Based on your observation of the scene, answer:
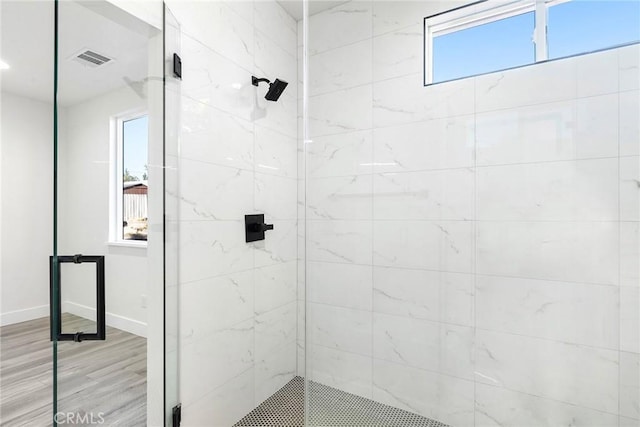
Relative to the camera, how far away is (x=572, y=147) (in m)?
1.13

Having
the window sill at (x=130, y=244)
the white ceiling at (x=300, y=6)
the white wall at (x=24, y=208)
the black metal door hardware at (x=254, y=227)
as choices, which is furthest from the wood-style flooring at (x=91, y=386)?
the white ceiling at (x=300, y=6)

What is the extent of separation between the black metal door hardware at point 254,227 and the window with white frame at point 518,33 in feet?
3.77

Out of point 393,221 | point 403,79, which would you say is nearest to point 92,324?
point 393,221

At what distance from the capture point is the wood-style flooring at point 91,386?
0.83 metres

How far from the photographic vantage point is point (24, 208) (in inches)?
114

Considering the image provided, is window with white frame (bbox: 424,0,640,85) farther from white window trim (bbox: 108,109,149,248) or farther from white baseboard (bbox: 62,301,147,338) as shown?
white baseboard (bbox: 62,301,147,338)

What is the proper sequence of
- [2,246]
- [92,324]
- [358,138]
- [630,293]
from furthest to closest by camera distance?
[2,246] → [358,138] → [630,293] → [92,324]

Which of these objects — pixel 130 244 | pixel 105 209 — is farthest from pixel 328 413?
pixel 105 209

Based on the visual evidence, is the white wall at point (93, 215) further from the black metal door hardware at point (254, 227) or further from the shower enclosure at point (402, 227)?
the black metal door hardware at point (254, 227)

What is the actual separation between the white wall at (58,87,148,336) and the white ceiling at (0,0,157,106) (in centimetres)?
4

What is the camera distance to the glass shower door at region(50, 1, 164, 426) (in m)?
0.79

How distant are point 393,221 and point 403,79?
681 mm

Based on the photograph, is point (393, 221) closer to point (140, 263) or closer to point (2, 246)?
point (140, 263)

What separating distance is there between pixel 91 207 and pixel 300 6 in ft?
5.81
